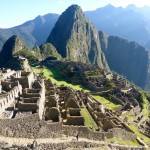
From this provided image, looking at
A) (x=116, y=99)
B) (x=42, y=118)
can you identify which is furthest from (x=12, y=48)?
(x=42, y=118)

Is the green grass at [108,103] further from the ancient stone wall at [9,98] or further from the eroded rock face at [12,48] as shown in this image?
the eroded rock face at [12,48]

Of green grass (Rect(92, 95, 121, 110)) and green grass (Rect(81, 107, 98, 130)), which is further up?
green grass (Rect(81, 107, 98, 130))

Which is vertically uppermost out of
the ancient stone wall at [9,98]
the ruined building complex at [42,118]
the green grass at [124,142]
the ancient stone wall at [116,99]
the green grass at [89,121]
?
the ancient stone wall at [9,98]

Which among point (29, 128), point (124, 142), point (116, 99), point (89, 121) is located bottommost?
point (116, 99)

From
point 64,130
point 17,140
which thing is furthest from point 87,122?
point 17,140

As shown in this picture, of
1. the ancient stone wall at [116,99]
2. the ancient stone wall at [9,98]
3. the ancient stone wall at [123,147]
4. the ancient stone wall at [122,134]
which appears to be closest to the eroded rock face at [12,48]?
the ancient stone wall at [116,99]

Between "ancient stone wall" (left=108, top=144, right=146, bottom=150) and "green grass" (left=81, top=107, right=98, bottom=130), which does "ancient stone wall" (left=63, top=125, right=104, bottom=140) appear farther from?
"green grass" (left=81, top=107, right=98, bottom=130)

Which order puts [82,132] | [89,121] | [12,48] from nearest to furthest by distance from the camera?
[82,132] → [89,121] → [12,48]

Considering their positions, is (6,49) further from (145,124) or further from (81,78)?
(145,124)

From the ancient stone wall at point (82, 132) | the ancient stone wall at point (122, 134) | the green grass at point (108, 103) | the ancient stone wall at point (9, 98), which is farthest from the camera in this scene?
the green grass at point (108, 103)

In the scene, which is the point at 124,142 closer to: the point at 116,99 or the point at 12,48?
the point at 116,99

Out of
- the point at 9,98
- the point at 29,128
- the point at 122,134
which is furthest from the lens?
the point at 122,134

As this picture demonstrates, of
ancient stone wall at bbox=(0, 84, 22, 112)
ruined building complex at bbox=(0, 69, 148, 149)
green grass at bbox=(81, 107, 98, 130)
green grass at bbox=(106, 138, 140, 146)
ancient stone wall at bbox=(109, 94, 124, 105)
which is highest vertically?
ancient stone wall at bbox=(0, 84, 22, 112)

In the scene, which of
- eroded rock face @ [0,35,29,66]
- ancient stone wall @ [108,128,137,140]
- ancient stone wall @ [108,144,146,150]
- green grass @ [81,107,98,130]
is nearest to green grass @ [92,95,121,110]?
ancient stone wall @ [108,128,137,140]
